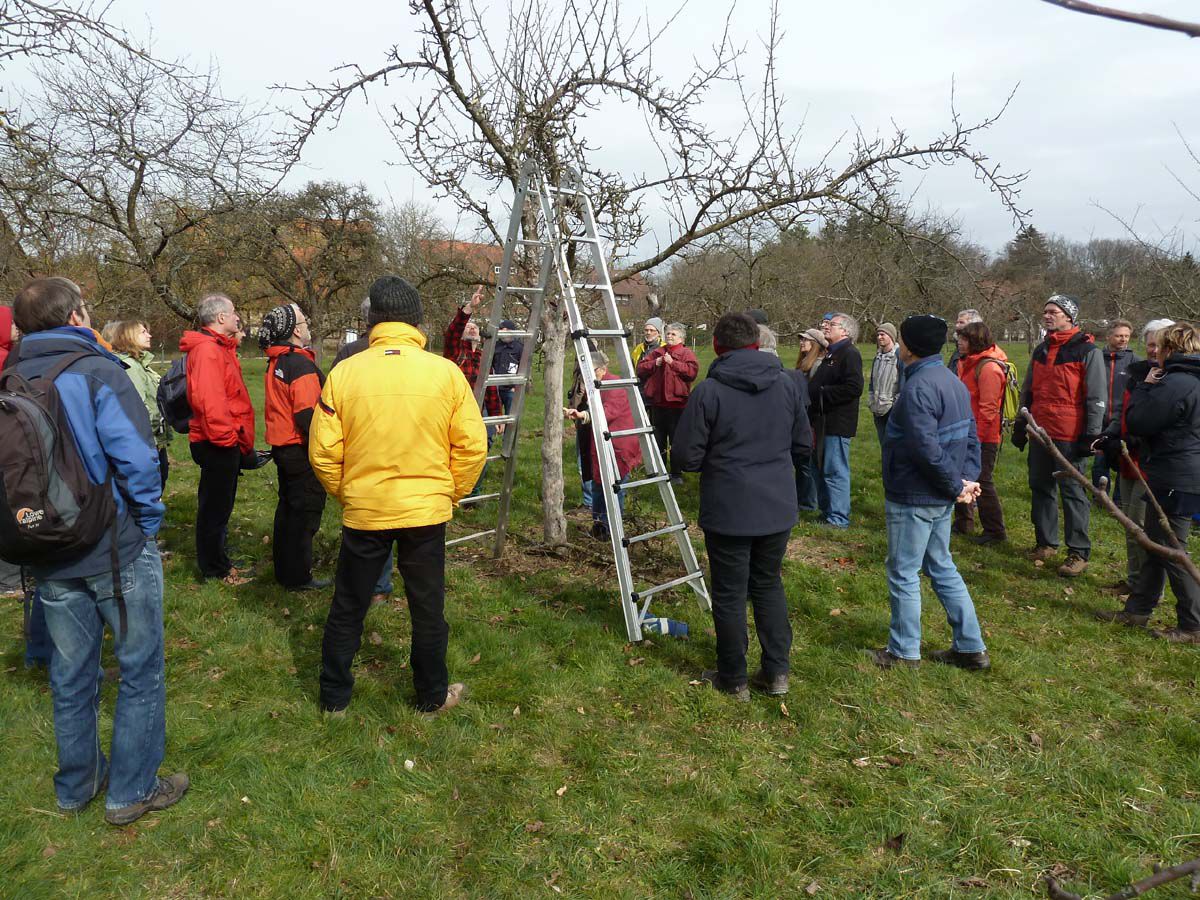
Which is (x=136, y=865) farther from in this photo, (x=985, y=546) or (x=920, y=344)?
(x=985, y=546)

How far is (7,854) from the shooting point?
279 centimetres

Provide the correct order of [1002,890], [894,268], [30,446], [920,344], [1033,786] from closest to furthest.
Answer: [30,446]
[1002,890]
[1033,786]
[920,344]
[894,268]

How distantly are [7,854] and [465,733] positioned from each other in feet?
6.10

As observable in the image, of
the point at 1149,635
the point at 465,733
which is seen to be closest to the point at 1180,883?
the point at 1149,635

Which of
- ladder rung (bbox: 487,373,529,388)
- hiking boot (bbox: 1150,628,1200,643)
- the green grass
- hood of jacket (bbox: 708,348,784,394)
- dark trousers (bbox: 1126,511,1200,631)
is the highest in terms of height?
hood of jacket (bbox: 708,348,784,394)

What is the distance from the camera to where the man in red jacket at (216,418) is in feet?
16.2

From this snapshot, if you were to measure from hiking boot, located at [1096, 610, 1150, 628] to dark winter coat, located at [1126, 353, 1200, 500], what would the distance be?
2.79 ft

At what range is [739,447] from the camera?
3.79 m

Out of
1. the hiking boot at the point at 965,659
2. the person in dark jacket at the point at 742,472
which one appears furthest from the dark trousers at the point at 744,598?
A: the hiking boot at the point at 965,659

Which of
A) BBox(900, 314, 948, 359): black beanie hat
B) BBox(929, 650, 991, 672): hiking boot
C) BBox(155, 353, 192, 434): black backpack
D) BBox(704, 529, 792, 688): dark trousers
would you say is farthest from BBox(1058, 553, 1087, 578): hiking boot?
BBox(155, 353, 192, 434): black backpack

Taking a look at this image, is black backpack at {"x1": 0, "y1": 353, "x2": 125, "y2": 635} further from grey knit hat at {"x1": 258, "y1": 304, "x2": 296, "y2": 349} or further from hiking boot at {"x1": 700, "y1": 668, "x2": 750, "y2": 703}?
hiking boot at {"x1": 700, "y1": 668, "x2": 750, "y2": 703}

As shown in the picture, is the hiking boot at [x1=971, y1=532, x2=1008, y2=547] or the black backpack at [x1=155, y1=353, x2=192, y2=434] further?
the hiking boot at [x1=971, y1=532, x2=1008, y2=547]

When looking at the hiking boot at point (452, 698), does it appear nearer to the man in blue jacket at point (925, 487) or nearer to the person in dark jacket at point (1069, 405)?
the man in blue jacket at point (925, 487)

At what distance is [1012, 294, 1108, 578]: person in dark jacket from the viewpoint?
595 centimetres
